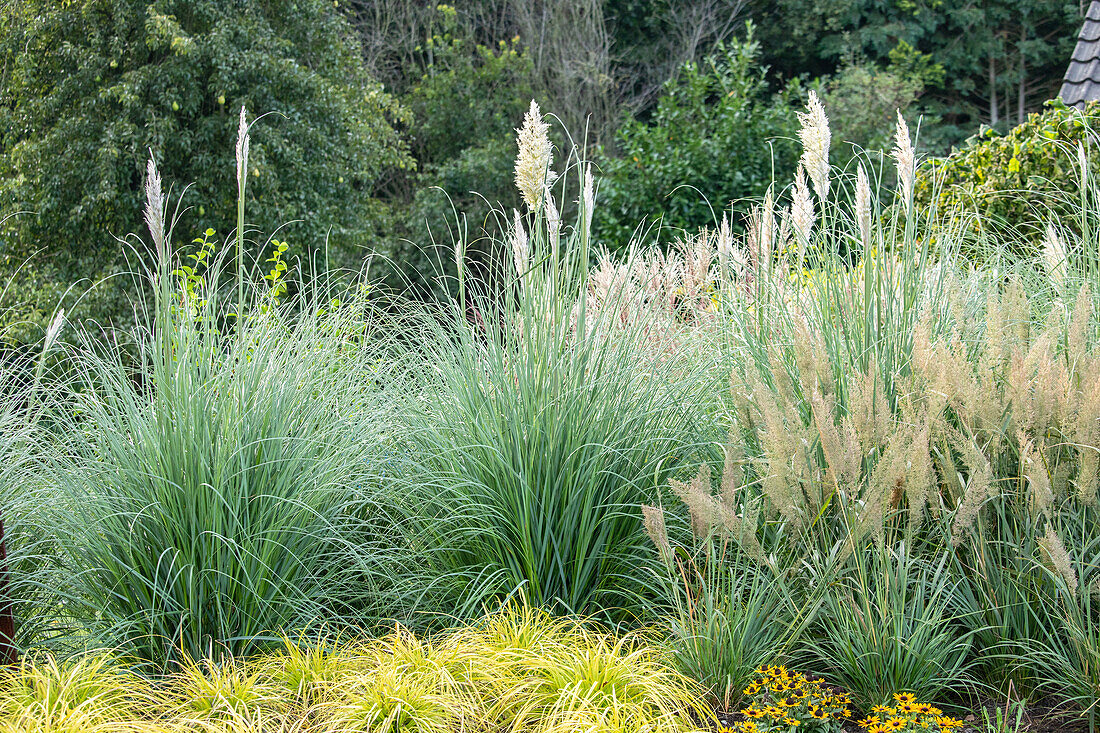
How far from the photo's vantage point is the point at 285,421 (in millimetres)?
3213

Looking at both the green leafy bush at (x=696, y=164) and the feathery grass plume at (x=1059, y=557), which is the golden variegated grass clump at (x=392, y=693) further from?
the green leafy bush at (x=696, y=164)

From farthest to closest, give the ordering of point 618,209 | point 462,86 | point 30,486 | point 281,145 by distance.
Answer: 1. point 462,86
2. point 618,209
3. point 281,145
4. point 30,486

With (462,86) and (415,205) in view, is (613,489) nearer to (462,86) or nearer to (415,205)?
(415,205)

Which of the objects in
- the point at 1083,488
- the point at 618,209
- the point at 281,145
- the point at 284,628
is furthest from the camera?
the point at 618,209

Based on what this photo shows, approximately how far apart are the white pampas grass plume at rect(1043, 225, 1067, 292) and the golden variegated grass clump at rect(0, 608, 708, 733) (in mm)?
2350

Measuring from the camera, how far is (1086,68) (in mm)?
8594

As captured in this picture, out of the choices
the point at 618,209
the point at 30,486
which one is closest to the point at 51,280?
the point at 618,209

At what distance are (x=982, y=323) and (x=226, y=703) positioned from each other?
291cm

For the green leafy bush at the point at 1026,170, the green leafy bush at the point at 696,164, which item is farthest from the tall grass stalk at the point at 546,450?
the green leafy bush at the point at 696,164

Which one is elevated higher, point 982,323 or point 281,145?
point 281,145

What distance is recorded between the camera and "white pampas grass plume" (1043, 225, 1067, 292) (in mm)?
3794

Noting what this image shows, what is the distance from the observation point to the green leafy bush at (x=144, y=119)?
40.7 ft

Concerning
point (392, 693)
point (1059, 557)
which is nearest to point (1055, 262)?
point (1059, 557)

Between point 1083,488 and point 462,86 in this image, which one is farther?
point 462,86
